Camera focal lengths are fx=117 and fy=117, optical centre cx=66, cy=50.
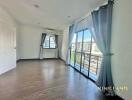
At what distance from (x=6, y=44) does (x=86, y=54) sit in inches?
131

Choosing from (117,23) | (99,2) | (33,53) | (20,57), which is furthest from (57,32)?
(117,23)

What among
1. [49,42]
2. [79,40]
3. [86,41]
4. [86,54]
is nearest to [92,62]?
[86,54]

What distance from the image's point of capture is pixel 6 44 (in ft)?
15.7

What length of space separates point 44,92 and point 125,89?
6.20 feet

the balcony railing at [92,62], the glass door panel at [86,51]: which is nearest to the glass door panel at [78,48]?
the balcony railing at [92,62]

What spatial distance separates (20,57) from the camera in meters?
7.86

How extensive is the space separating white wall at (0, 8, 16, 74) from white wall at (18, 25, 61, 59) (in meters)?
2.44

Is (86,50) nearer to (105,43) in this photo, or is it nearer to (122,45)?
(105,43)

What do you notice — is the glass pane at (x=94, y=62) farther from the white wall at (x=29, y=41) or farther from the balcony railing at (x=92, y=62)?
the white wall at (x=29, y=41)

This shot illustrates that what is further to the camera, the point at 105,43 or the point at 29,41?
the point at 29,41

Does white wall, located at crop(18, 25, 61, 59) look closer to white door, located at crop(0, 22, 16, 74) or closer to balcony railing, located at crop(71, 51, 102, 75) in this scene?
white door, located at crop(0, 22, 16, 74)

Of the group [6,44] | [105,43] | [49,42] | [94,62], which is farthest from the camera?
[49,42]

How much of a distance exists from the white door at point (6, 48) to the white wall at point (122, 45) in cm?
391

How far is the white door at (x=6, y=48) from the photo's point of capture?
4430 mm
